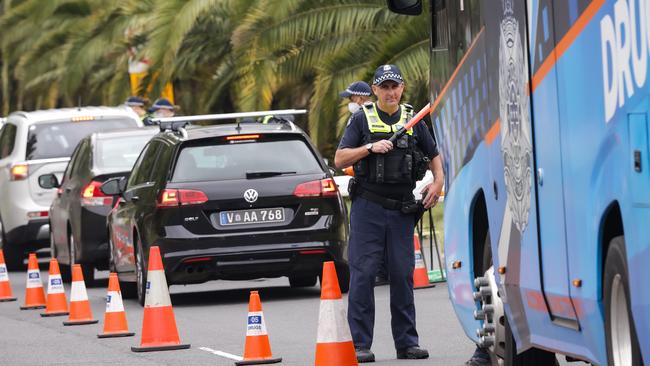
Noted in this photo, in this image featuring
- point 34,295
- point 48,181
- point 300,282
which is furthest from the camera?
point 48,181

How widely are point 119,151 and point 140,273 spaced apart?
334cm

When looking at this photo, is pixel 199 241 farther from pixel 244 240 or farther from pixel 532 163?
pixel 532 163

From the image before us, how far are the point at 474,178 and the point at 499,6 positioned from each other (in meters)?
1.31

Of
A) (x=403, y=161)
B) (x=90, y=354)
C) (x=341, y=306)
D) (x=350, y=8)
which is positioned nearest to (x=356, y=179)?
(x=403, y=161)

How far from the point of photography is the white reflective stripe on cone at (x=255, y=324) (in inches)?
411

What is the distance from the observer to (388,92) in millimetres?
10773

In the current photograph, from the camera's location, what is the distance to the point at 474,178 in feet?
29.4

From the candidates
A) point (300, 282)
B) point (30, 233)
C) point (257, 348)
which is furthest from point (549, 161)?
point (30, 233)

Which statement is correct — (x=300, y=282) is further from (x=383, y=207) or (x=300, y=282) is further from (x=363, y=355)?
(x=363, y=355)

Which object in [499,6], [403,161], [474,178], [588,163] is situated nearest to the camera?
[588,163]

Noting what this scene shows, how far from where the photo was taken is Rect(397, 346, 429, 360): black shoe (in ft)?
35.5

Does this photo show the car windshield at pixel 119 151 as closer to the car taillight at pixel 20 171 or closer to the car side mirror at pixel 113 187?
the car side mirror at pixel 113 187

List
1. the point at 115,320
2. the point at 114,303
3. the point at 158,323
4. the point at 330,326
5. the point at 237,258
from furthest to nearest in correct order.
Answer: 1. the point at 237,258
2. the point at 115,320
3. the point at 114,303
4. the point at 158,323
5. the point at 330,326

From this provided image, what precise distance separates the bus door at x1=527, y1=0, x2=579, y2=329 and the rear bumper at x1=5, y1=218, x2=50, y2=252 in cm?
1523
